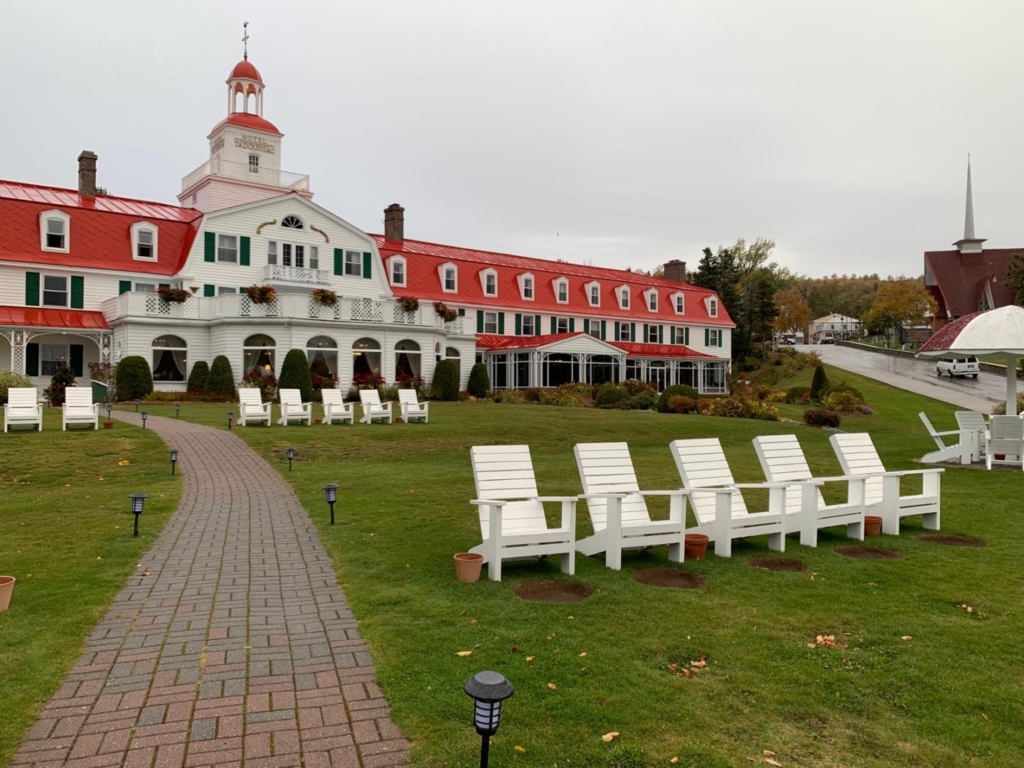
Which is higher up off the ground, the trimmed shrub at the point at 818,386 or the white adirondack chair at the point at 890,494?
the trimmed shrub at the point at 818,386

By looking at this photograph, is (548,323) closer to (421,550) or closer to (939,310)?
(421,550)

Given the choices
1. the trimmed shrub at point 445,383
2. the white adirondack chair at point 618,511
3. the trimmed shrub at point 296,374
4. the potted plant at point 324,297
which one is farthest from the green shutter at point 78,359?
the white adirondack chair at point 618,511

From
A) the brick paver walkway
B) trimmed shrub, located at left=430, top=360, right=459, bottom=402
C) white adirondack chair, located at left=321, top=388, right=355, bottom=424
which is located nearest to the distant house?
trimmed shrub, located at left=430, top=360, right=459, bottom=402

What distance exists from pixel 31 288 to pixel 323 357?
38.1 feet

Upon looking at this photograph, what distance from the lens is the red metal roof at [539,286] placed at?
124 ft

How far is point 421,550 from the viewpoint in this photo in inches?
287

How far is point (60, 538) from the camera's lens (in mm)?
7617

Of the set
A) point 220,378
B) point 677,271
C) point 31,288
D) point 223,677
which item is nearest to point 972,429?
point 223,677

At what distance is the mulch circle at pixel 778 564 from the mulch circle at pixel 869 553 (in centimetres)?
78

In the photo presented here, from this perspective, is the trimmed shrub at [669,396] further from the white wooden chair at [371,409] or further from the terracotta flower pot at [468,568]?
the terracotta flower pot at [468,568]

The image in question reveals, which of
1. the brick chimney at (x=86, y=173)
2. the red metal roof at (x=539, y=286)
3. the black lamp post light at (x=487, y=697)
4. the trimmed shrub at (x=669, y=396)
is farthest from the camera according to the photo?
the red metal roof at (x=539, y=286)

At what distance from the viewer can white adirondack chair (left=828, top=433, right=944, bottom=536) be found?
8336 mm

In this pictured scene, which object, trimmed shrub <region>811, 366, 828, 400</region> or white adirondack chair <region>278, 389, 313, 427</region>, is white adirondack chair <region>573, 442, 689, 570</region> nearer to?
white adirondack chair <region>278, 389, 313, 427</region>

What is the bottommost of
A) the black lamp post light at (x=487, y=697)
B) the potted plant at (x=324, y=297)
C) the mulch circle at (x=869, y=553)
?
the mulch circle at (x=869, y=553)
